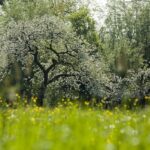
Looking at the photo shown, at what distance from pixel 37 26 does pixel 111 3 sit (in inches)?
1123

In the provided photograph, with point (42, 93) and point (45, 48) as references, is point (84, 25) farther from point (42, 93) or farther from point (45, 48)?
point (42, 93)

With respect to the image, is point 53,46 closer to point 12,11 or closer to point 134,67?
point 12,11

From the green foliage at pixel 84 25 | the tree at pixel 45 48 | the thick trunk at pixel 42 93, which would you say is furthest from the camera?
the green foliage at pixel 84 25

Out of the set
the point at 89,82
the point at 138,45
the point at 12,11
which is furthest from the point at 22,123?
the point at 138,45

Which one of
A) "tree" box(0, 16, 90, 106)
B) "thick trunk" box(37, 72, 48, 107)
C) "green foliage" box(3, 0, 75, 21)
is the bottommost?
"thick trunk" box(37, 72, 48, 107)

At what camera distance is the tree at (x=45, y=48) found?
35.7 metres

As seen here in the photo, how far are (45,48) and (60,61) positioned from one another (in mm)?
1944

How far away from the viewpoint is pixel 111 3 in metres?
63.8

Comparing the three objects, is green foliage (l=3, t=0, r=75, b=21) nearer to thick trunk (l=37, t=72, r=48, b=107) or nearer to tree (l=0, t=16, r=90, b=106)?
tree (l=0, t=16, r=90, b=106)

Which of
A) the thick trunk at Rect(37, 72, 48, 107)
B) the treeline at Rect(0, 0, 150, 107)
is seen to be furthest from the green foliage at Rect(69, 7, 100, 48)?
the thick trunk at Rect(37, 72, 48, 107)

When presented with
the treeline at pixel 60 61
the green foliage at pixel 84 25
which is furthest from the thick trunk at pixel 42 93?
the green foliage at pixel 84 25

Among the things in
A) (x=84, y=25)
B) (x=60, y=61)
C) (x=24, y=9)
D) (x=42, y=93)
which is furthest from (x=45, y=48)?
(x=84, y=25)

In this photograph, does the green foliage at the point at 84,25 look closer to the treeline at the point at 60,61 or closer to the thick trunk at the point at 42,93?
the treeline at the point at 60,61

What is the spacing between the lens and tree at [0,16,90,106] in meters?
35.7
